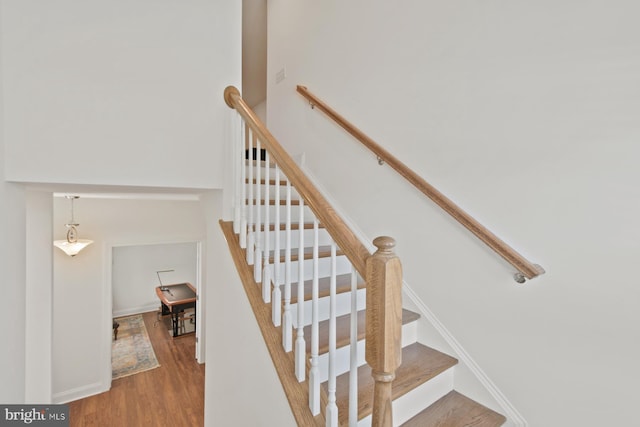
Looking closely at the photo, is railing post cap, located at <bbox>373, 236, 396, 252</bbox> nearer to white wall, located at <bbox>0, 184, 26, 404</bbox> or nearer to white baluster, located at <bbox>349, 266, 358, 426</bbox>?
white baluster, located at <bbox>349, 266, 358, 426</bbox>

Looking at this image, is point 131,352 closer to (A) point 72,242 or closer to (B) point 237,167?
(A) point 72,242

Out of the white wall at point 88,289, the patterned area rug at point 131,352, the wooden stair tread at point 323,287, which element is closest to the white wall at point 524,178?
the wooden stair tread at point 323,287

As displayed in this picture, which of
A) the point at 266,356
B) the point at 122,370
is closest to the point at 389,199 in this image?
Answer: the point at 266,356

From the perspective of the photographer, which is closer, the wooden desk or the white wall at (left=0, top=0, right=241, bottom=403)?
the white wall at (left=0, top=0, right=241, bottom=403)

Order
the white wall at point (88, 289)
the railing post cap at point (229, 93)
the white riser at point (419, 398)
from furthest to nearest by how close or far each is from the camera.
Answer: the white wall at point (88, 289) < the railing post cap at point (229, 93) < the white riser at point (419, 398)

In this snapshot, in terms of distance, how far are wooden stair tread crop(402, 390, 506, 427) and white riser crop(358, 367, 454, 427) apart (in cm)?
3

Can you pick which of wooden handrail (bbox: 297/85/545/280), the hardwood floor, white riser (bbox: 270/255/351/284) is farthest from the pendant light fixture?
wooden handrail (bbox: 297/85/545/280)

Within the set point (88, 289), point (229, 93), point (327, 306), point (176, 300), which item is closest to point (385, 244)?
point (327, 306)

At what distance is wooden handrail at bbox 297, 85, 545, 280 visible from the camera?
137cm

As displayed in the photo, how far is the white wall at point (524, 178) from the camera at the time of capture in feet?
3.89

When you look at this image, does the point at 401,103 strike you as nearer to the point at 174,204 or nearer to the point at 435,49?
the point at 435,49

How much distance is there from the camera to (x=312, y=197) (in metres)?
1.12

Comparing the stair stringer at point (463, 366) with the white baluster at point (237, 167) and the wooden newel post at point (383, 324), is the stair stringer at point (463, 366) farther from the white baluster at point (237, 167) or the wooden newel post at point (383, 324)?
the white baluster at point (237, 167)

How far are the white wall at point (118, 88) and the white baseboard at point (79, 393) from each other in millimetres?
3464
